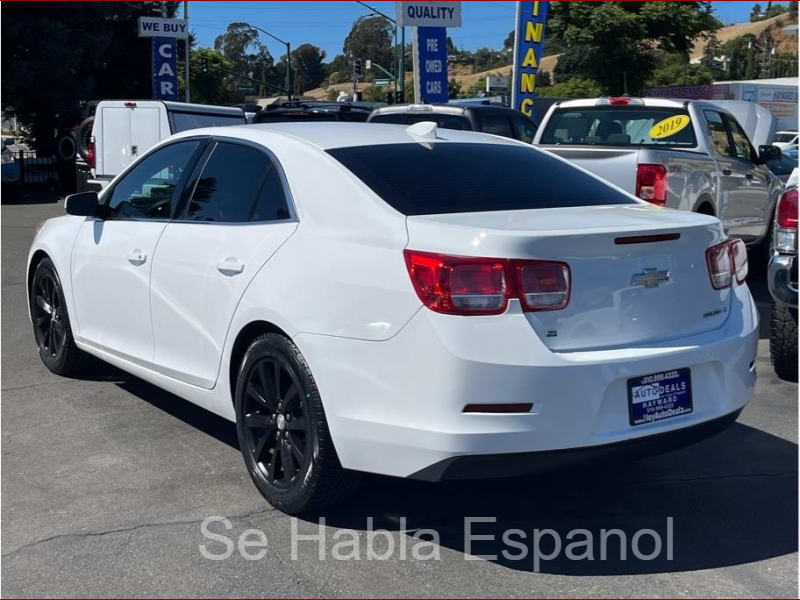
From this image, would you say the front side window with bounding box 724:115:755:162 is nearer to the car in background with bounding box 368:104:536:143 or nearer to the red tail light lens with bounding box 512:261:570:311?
the car in background with bounding box 368:104:536:143

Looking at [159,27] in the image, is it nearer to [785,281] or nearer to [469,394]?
[785,281]

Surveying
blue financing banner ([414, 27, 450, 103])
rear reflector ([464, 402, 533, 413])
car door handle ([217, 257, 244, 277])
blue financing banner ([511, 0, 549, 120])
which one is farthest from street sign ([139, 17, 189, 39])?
rear reflector ([464, 402, 533, 413])

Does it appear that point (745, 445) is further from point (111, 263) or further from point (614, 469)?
point (111, 263)

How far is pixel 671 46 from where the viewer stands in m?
47.7

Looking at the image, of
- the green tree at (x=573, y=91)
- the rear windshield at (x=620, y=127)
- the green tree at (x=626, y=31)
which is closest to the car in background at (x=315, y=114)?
the rear windshield at (x=620, y=127)

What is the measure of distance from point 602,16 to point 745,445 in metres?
42.5

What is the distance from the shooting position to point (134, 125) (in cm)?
1725

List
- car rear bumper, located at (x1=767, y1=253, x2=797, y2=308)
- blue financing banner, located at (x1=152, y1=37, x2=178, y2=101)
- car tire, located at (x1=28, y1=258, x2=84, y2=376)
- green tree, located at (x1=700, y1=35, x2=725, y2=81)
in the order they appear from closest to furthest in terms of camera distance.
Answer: car rear bumper, located at (x1=767, y1=253, x2=797, y2=308) → car tire, located at (x1=28, y1=258, x2=84, y2=376) → blue financing banner, located at (x1=152, y1=37, x2=178, y2=101) → green tree, located at (x1=700, y1=35, x2=725, y2=81)

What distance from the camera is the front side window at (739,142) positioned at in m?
10.5

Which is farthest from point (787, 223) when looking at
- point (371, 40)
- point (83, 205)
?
point (371, 40)

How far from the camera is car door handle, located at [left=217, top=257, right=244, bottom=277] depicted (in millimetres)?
4586

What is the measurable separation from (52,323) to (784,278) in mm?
4642

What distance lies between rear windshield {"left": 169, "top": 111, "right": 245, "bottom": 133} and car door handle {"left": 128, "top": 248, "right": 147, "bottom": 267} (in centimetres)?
1146

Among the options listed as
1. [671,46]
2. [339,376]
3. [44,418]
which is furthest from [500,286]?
[671,46]
